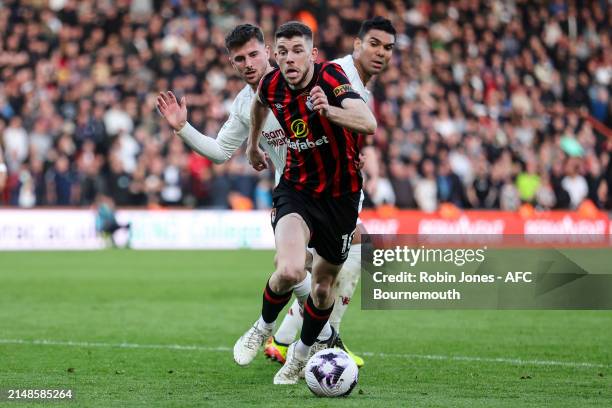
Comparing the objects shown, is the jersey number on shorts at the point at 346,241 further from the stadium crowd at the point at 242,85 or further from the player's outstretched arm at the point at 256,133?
the stadium crowd at the point at 242,85

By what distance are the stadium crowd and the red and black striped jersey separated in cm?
1598

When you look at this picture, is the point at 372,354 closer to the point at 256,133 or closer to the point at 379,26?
the point at 256,133

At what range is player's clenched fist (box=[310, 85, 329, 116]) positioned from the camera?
267 inches

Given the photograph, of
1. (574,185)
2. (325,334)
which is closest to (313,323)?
(325,334)

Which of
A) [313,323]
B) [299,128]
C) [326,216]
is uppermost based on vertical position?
[299,128]

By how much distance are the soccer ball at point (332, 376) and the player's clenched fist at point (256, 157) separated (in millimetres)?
1719

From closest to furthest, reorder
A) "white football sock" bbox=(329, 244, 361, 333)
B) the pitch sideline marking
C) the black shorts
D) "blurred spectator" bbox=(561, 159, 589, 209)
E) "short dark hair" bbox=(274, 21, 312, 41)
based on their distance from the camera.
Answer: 1. "short dark hair" bbox=(274, 21, 312, 41)
2. the black shorts
3. the pitch sideline marking
4. "white football sock" bbox=(329, 244, 361, 333)
5. "blurred spectator" bbox=(561, 159, 589, 209)

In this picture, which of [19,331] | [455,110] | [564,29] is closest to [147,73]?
[455,110]

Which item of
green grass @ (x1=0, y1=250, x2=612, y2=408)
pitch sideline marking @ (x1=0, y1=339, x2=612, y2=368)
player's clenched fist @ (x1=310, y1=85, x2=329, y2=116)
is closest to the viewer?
player's clenched fist @ (x1=310, y1=85, x2=329, y2=116)

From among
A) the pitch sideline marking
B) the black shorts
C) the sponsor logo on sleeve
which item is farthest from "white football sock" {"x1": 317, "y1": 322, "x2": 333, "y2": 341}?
the sponsor logo on sleeve

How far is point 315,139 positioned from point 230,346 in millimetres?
3068

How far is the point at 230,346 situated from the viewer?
32.4ft

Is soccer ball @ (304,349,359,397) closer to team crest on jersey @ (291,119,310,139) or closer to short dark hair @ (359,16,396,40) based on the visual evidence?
team crest on jersey @ (291,119,310,139)

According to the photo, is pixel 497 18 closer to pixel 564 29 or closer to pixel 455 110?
pixel 564 29
